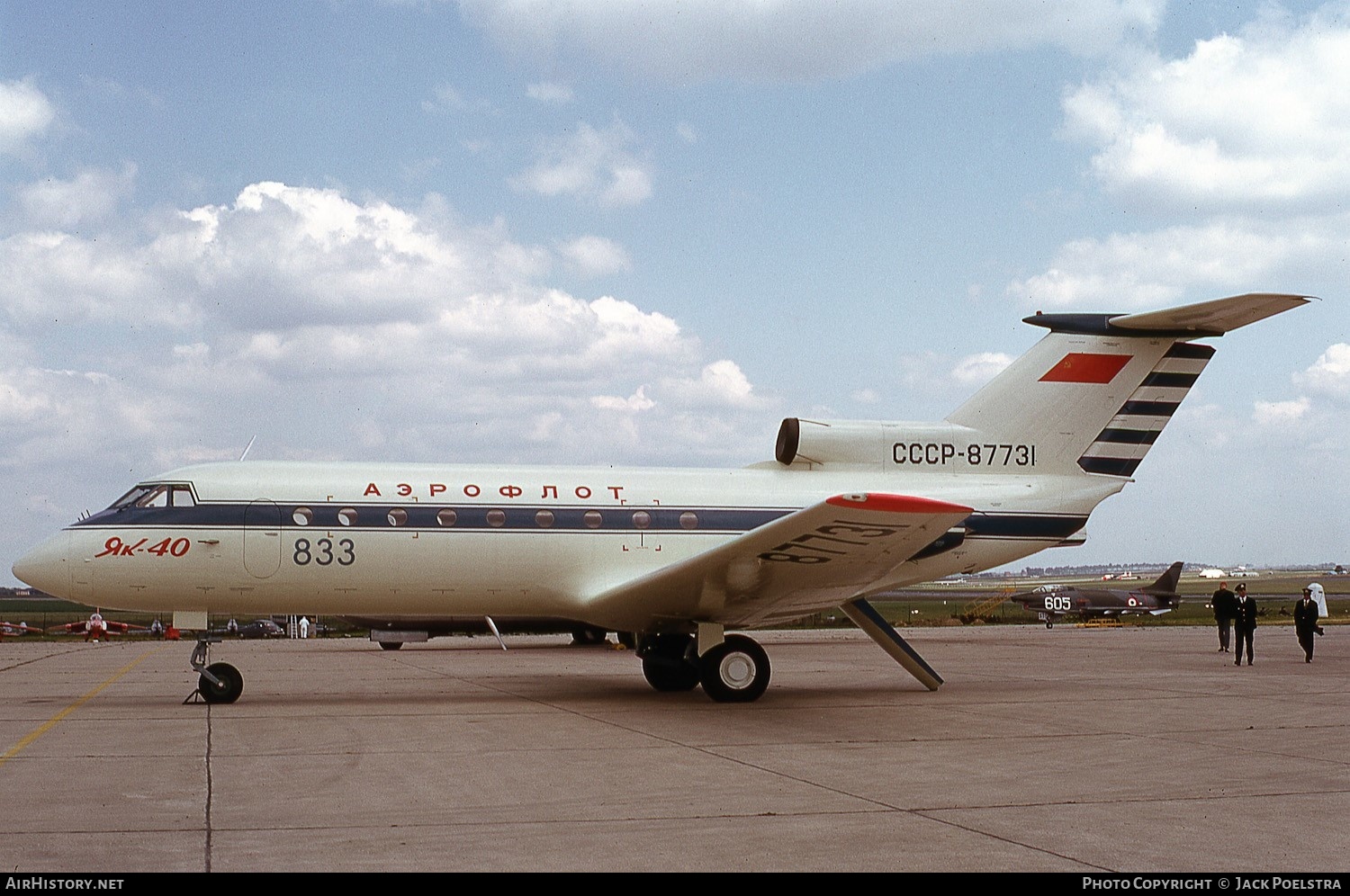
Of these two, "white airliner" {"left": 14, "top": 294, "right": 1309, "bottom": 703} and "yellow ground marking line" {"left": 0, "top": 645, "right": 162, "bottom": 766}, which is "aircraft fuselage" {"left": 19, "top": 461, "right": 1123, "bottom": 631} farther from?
"yellow ground marking line" {"left": 0, "top": 645, "right": 162, "bottom": 766}

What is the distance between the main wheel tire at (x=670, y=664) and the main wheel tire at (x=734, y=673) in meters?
1.64

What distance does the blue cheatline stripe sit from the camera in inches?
635

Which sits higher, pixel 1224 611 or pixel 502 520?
pixel 502 520

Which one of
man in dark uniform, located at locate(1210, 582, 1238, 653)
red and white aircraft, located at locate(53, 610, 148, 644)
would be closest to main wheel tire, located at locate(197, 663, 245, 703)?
man in dark uniform, located at locate(1210, 582, 1238, 653)

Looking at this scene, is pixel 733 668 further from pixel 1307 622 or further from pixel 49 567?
pixel 1307 622

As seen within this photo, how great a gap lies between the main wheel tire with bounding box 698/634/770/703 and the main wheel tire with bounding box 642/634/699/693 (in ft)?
5.37

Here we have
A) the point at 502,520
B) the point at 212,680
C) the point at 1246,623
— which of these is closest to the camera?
the point at 212,680

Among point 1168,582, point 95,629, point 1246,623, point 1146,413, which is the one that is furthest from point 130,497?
point 1168,582

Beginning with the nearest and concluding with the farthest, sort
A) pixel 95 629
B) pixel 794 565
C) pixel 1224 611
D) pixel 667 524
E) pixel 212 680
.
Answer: pixel 794 565 < pixel 212 680 < pixel 667 524 < pixel 1224 611 < pixel 95 629

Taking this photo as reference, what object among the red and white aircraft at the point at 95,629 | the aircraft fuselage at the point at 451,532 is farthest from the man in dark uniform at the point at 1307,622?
the red and white aircraft at the point at 95,629

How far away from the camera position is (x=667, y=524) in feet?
56.7

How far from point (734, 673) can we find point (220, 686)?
21.7 feet
